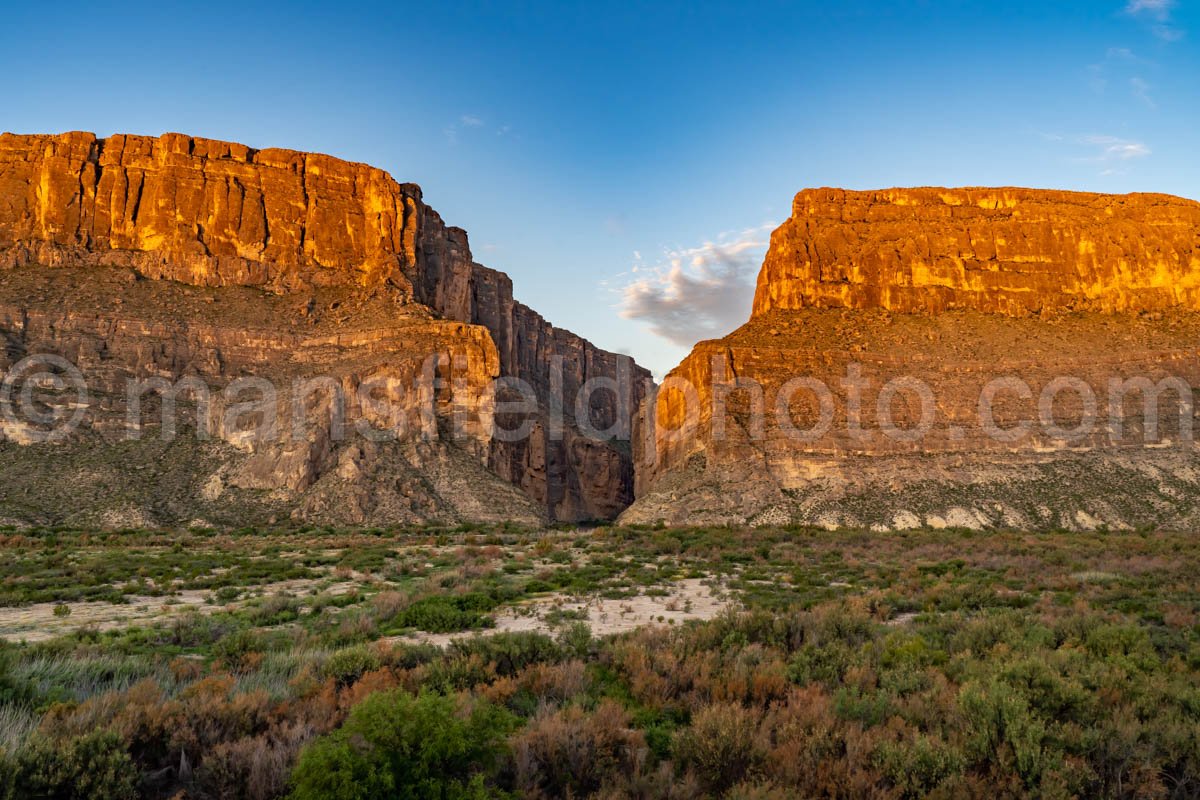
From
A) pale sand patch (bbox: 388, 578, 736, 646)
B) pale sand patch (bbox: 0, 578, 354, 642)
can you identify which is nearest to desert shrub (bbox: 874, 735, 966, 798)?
pale sand patch (bbox: 388, 578, 736, 646)

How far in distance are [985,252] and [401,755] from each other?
95793 millimetres

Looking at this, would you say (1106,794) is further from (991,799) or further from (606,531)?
(606,531)

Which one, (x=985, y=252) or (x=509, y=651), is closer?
(x=509, y=651)

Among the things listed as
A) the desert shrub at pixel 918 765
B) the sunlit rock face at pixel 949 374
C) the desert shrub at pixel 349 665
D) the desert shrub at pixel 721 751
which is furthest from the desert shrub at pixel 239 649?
the sunlit rock face at pixel 949 374

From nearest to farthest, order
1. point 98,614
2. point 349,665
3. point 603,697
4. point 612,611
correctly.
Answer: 1. point 603,697
2. point 349,665
3. point 98,614
4. point 612,611

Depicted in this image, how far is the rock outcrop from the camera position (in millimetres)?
57812

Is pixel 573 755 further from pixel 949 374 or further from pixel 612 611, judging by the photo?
pixel 949 374

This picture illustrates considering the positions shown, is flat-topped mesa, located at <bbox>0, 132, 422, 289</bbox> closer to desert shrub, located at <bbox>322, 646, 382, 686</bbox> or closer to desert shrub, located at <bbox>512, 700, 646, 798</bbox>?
desert shrub, located at <bbox>322, 646, 382, 686</bbox>

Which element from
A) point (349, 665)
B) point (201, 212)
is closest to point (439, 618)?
point (349, 665)

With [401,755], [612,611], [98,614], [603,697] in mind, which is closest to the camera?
[401,755]

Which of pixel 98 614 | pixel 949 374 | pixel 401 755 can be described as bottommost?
pixel 98 614

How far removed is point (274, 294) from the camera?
76188 millimetres

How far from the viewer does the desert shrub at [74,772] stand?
16.3ft

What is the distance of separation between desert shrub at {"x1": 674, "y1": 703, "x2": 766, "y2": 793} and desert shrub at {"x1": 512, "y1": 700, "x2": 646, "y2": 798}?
0.45 metres
